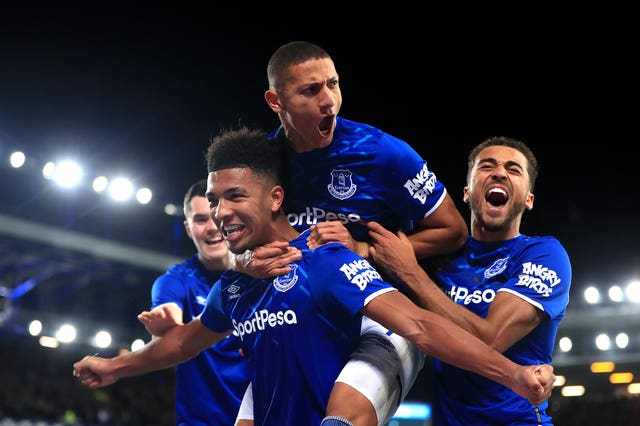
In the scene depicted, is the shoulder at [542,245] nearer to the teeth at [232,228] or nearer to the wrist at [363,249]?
the wrist at [363,249]

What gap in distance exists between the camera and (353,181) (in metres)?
3.67

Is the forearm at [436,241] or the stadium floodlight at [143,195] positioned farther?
the stadium floodlight at [143,195]

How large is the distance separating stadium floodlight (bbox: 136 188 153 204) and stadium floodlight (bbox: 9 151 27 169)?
11.0ft

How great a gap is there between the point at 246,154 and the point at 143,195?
17234 millimetres

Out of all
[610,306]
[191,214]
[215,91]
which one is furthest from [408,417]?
[610,306]

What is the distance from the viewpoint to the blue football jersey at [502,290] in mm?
3473

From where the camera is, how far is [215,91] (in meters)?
16.5

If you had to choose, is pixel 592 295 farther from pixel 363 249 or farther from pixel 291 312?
pixel 291 312

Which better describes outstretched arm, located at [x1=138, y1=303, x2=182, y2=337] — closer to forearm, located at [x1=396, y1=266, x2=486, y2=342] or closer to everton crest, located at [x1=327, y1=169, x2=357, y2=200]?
everton crest, located at [x1=327, y1=169, x2=357, y2=200]

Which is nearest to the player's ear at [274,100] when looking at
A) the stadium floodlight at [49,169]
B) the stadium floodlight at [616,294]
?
the stadium floodlight at [49,169]

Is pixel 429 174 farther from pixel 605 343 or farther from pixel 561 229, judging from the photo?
pixel 605 343

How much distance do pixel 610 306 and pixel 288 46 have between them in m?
22.0

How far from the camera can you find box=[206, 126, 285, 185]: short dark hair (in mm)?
3295

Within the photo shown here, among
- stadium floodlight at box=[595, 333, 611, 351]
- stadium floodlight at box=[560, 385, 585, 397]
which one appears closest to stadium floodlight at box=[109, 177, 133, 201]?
stadium floodlight at box=[595, 333, 611, 351]
